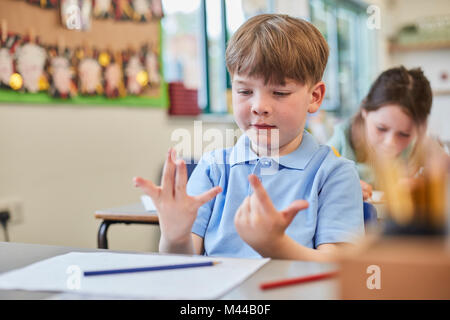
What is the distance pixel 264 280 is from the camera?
0.67m

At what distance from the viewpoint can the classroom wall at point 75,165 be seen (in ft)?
7.22

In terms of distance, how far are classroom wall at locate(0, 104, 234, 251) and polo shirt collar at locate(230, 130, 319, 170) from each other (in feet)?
3.44

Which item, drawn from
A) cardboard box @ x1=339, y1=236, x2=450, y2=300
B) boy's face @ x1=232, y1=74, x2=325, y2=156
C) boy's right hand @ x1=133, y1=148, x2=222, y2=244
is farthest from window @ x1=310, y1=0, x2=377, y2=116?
cardboard box @ x1=339, y1=236, x2=450, y2=300

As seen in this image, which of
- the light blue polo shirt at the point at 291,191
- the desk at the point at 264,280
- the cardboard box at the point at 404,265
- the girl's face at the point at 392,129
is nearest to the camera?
the cardboard box at the point at 404,265

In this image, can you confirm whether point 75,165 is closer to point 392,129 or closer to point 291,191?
point 392,129

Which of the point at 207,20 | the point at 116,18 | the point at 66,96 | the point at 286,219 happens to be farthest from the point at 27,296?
the point at 207,20

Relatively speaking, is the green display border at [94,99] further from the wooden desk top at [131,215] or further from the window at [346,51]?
the window at [346,51]

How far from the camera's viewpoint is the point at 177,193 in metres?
0.83

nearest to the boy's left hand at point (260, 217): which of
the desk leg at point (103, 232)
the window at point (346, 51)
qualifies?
the desk leg at point (103, 232)

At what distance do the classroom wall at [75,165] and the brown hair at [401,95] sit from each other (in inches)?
39.7

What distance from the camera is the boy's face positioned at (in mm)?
1111

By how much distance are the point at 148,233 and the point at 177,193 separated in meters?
2.24

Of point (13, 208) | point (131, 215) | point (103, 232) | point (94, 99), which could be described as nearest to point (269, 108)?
point (131, 215)
